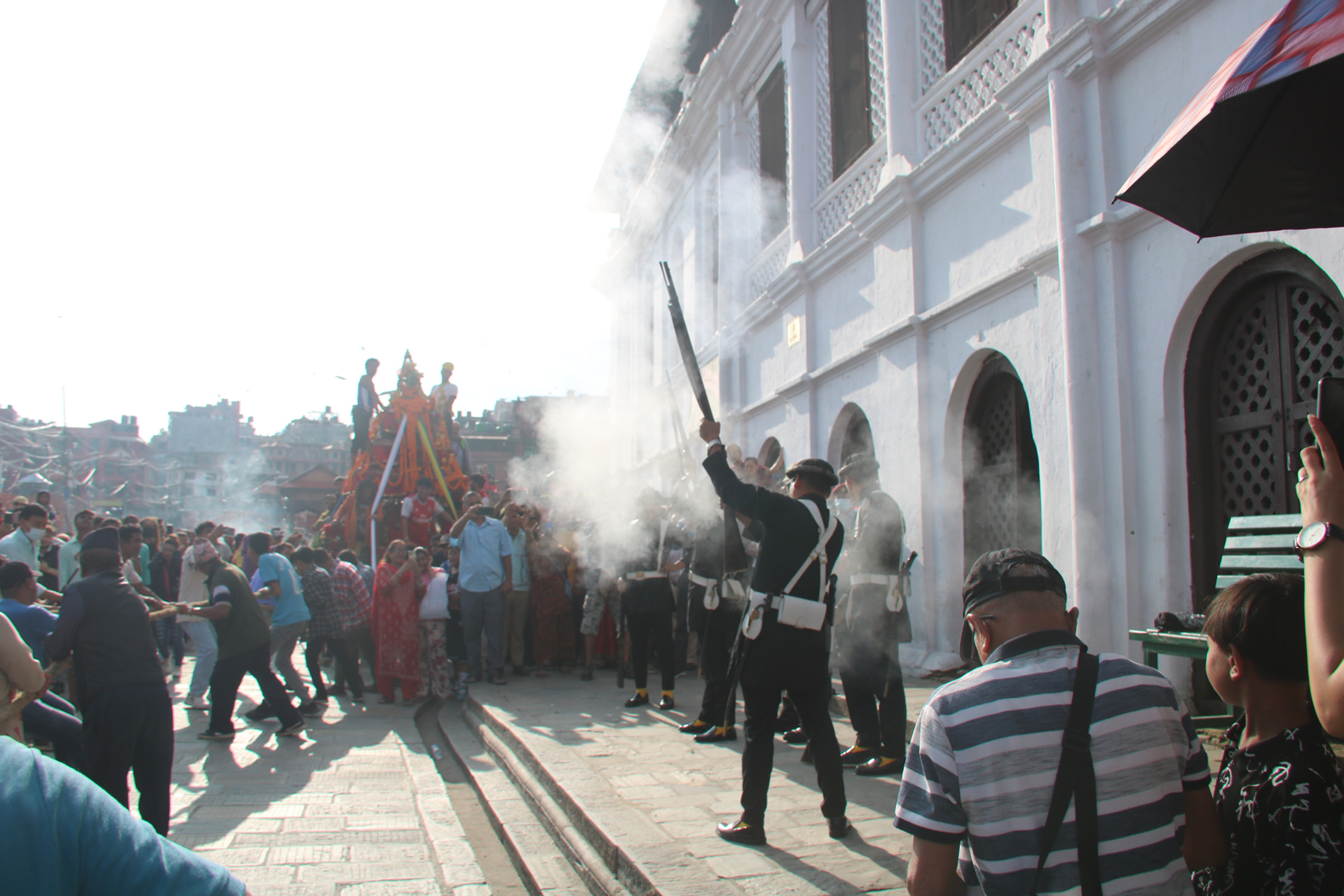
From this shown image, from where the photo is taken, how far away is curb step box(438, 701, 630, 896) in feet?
13.4

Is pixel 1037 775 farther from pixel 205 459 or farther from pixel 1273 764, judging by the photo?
pixel 205 459

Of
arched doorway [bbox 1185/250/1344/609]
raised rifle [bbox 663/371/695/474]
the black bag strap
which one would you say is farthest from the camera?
raised rifle [bbox 663/371/695/474]

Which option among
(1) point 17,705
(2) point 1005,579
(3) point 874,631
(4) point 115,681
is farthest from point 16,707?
(3) point 874,631

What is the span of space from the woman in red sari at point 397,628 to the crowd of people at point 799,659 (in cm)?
3

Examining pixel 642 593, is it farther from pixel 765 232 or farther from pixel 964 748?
pixel 765 232

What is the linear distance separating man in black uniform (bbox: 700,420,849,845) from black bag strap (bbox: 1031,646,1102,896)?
2387 millimetres

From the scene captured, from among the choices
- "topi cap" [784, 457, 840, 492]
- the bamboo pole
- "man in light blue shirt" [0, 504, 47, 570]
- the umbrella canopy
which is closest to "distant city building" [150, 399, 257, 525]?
the bamboo pole

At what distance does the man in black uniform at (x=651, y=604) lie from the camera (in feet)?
25.5

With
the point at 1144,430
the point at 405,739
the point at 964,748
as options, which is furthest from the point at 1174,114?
the point at 405,739

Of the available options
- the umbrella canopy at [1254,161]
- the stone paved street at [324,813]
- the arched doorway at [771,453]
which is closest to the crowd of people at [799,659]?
the stone paved street at [324,813]

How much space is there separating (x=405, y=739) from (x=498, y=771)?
158cm

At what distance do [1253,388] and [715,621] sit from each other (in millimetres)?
3964

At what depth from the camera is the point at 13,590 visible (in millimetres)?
5055

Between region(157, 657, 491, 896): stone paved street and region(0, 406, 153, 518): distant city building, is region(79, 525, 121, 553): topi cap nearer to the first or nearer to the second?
region(157, 657, 491, 896): stone paved street
